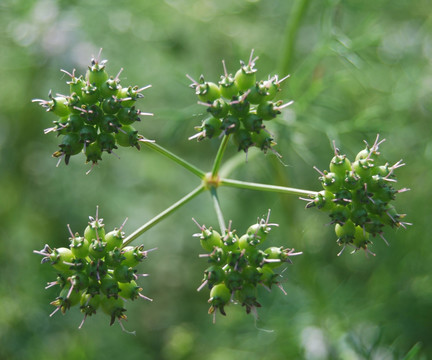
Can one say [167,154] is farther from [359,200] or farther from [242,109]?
[359,200]

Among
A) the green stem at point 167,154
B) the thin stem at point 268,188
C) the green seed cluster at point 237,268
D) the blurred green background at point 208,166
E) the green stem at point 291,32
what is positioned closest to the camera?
the green seed cluster at point 237,268

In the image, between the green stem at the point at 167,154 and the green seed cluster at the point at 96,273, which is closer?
the green seed cluster at the point at 96,273

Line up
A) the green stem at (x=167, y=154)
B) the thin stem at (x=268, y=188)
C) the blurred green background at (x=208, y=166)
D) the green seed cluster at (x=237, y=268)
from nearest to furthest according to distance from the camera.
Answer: the green seed cluster at (x=237, y=268)
the thin stem at (x=268, y=188)
the green stem at (x=167, y=154)
the blurred green background at (x=208, y=166)

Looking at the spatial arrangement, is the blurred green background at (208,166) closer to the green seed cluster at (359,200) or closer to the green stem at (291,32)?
the green stem at (291,32)

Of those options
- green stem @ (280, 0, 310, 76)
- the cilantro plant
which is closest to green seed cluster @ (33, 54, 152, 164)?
the cilantro plant

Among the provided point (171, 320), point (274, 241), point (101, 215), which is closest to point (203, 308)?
point (171, 320)

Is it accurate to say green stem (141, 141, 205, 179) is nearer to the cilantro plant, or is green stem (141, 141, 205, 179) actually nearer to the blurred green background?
the cilantro plant

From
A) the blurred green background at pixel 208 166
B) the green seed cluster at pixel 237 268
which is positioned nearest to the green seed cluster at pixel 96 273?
the green seed cluster at pixel 237 268

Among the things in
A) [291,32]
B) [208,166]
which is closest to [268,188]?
[291,32]
